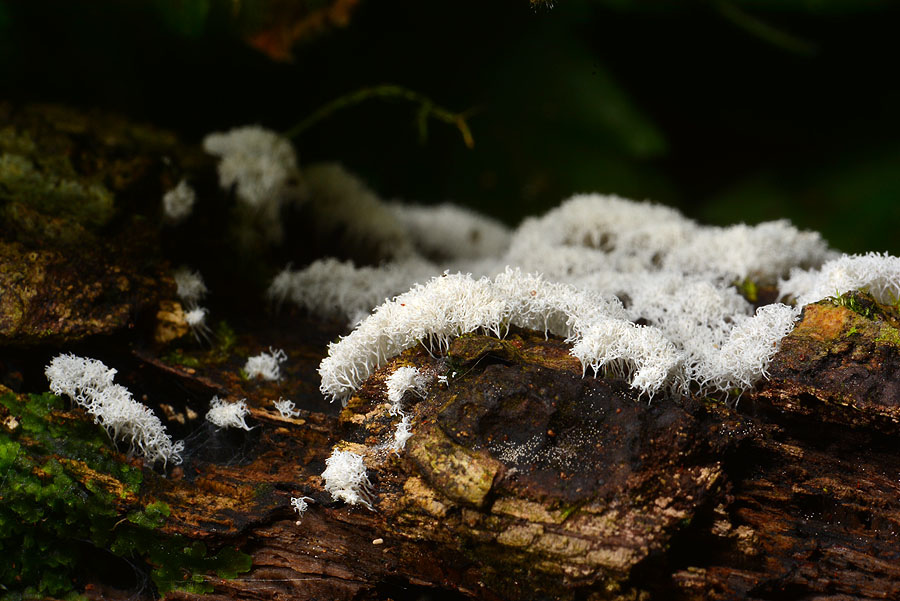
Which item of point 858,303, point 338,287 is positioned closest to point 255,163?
point 338,287

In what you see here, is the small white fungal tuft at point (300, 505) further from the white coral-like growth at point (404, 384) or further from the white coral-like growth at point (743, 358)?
the white coral-like growth at point (743, 358)

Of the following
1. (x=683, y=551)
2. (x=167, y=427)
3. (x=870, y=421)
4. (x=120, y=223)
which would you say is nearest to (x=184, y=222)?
(x=120, y=223)

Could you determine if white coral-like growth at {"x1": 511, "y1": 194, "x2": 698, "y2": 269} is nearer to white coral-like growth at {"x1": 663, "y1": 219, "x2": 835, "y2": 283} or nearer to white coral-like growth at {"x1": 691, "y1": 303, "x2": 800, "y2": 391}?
white coral-like growth at {"x1": 663, "y1": 219, "x2": 835, "y2": 283}

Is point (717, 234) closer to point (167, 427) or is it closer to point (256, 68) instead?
point (167, 427)

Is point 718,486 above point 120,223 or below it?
below

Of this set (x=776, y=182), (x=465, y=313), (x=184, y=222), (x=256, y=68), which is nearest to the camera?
(x=465, y=313)

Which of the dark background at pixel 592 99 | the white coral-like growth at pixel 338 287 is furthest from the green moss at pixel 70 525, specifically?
the dark background at pixel 592 99

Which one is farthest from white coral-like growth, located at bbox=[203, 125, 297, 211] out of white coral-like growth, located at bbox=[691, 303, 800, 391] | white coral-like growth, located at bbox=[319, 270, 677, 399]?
white coral-like growth, located at bbox=[691, 303, 800, 391]
